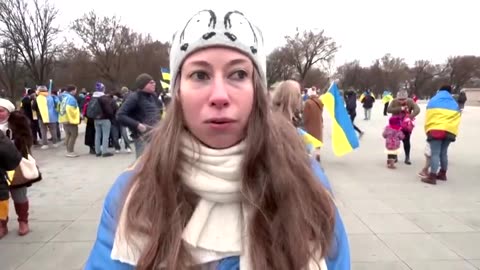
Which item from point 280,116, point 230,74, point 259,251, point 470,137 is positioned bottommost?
point 470,137

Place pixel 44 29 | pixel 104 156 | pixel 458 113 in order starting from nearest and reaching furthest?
1. pixel 458 113
2. pixel 104 156
3. pixel 44 29

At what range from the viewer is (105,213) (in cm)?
140

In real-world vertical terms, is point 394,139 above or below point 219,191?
below

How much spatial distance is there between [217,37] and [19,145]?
189 inches

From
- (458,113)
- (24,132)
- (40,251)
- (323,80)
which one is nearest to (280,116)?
(40,251)

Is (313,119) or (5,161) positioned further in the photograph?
(313,119)

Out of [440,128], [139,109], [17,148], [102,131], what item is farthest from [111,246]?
[102,131]

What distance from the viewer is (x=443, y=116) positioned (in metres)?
7.52

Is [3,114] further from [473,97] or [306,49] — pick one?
[306,49]

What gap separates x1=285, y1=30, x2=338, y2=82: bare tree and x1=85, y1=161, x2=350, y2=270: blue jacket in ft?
199

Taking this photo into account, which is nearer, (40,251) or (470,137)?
(40,251)

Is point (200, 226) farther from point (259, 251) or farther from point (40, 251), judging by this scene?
point (40, 251)

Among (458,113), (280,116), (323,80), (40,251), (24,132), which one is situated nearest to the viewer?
(280,116)

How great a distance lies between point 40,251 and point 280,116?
3915 millimetres
